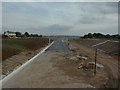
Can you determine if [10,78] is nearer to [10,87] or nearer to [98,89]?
[10,87]

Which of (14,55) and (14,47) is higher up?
(14,47)

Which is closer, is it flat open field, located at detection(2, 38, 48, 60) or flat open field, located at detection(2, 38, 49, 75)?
flat open field, located at detection(2, 38, 49, 75)

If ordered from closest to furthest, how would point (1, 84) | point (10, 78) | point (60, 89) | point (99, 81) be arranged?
point (60, 89) < point (1, 84) < point (99, 81) < point (10, 78)

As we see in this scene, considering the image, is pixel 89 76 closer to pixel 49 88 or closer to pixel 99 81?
pixel 99 81

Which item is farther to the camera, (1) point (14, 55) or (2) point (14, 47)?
(2) point (14, 47)

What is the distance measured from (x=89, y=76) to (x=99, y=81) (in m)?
1.96

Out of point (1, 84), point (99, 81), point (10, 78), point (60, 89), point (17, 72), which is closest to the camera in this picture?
point (60, 89)

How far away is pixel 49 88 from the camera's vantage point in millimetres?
13453

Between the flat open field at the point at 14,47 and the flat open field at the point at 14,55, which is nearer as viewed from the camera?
the flat open field at the point at 14,55

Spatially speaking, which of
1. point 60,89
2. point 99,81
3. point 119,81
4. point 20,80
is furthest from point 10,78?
point 119,81

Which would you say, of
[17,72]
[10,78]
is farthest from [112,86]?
[17,72]

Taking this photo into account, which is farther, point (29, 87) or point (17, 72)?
point (17, 72)

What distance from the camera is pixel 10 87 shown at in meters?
13.7

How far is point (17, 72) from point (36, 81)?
3.88m
